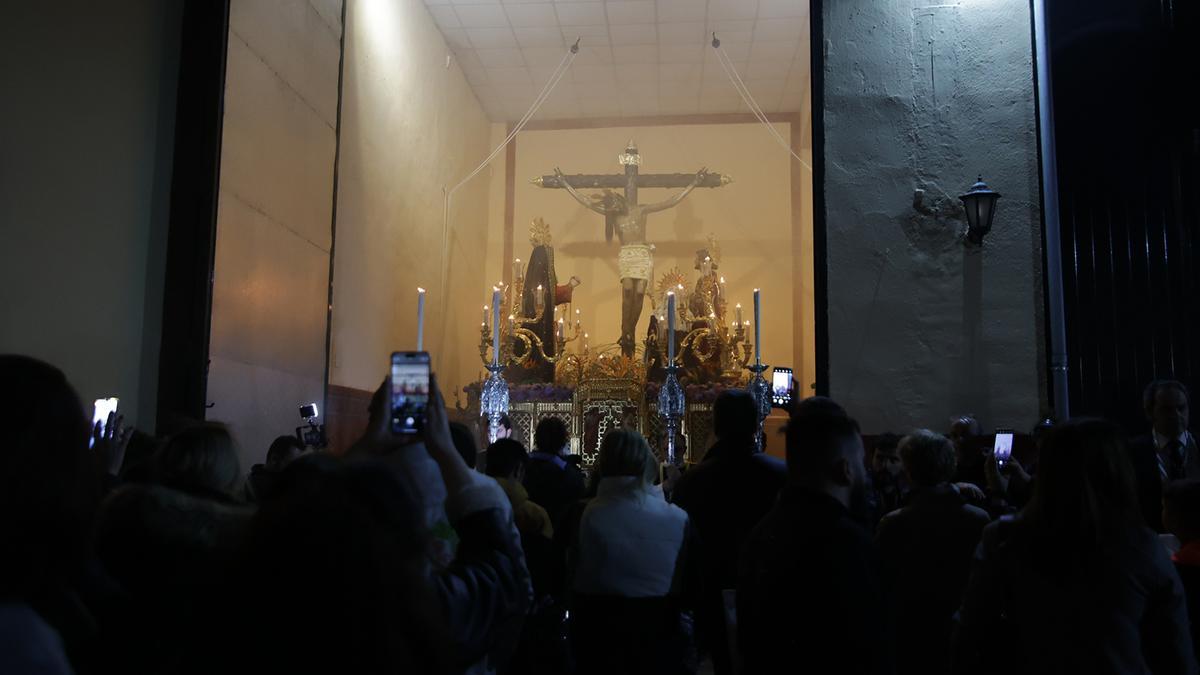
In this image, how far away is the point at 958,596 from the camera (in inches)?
116

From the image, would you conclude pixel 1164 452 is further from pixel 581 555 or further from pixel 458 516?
pixel 458 516

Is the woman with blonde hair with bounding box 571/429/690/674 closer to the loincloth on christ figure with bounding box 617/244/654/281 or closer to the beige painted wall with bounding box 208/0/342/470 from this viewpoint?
the beige painted wall with bounding box 208/0/342/470

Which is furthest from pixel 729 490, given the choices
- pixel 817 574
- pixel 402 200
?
pixel 402 200

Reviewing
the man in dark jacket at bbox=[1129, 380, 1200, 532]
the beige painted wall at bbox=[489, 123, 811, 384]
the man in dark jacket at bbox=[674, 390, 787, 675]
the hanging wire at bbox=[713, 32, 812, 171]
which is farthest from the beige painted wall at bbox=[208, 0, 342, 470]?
the beige painted wall at bbox=[489, 123, 811, 384]

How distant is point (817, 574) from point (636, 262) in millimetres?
9339

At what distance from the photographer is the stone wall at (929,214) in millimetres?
6180

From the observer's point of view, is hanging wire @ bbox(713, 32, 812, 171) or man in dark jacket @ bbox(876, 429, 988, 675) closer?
man in dark jacket @ bbox(876, 429, 988, 675)

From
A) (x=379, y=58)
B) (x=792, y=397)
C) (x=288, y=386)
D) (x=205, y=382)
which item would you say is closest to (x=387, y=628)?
(x=792, y=397)

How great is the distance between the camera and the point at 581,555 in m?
2.91

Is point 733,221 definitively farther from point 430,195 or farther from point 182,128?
point 182,128

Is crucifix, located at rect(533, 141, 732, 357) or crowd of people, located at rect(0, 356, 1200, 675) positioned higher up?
crucifix, located at rect(533, 141, 732, 357)

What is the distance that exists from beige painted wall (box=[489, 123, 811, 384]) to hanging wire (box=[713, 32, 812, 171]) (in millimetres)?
143

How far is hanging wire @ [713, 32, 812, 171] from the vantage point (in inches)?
475

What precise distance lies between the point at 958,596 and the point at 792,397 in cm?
180
